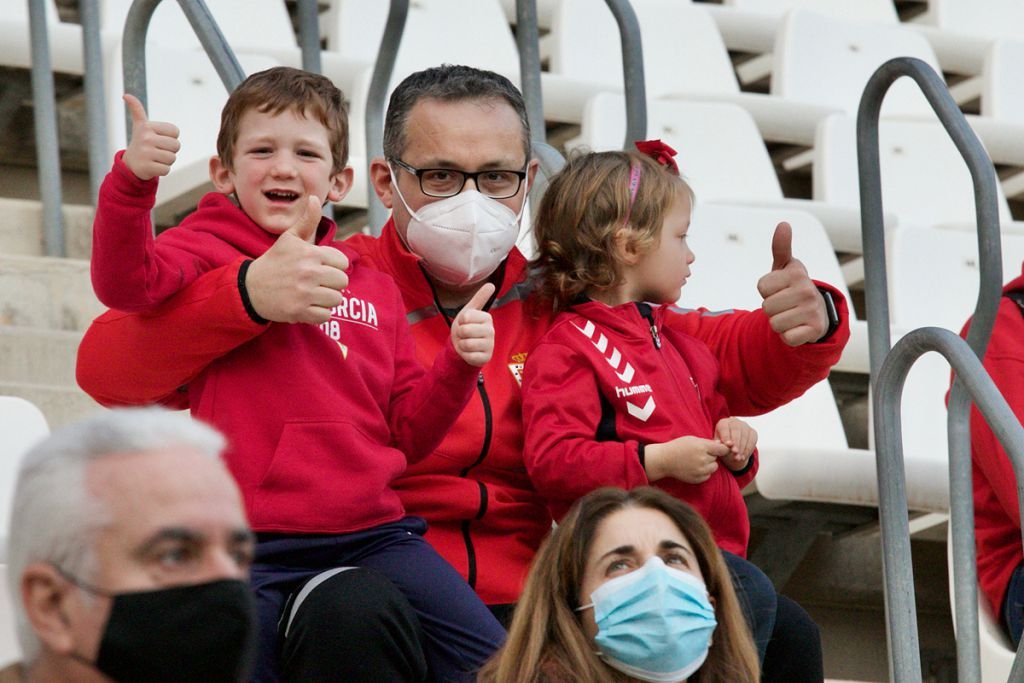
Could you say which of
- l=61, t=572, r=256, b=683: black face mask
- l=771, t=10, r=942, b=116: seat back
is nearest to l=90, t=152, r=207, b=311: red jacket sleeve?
l=61, t=572, r=256, b=683: black face mask

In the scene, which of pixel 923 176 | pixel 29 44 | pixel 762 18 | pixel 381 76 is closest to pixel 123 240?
pixel 381 76

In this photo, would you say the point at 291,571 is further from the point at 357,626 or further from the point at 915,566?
the point at 915,566

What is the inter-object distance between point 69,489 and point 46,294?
2.03m

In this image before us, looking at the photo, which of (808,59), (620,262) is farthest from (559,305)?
(808,59)

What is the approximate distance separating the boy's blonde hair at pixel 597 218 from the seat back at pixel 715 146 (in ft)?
5.84

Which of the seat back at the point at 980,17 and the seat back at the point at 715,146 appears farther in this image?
the seat back at the point at 980,17

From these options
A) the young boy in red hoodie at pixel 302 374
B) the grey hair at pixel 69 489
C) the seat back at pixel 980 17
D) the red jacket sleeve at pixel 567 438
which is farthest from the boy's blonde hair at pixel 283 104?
the seat back at pixel 980 17

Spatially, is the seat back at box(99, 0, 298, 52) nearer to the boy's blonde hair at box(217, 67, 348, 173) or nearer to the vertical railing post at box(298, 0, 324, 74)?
the vertical railing post at box(298, 0, 324, 74)

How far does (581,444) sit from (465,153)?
0.49 m

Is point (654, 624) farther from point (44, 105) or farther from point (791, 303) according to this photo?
point (44, 105)

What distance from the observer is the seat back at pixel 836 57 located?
5.33m

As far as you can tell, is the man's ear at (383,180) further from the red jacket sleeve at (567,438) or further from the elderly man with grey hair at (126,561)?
the elderly man with grey hair at (126,561)

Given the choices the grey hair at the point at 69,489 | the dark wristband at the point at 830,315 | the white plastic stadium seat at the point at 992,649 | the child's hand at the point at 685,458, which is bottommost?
the white plastic stadium seat at the point at 992,649

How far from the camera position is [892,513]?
2.82m
